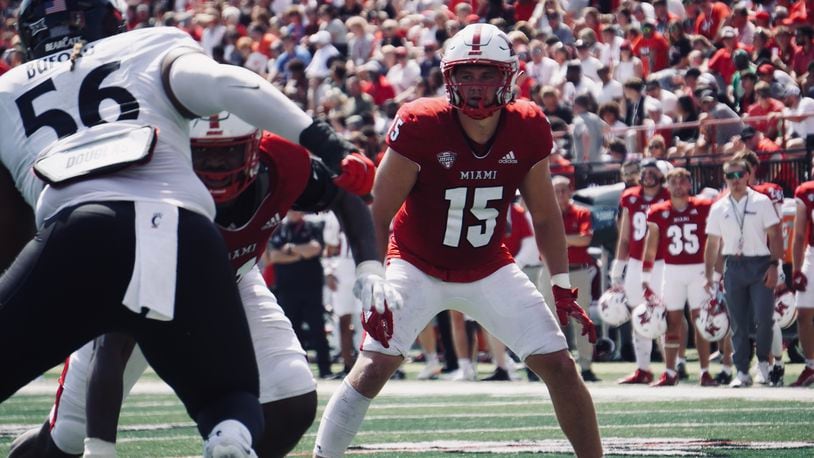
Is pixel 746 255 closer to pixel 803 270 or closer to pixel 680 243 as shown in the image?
pixel 803 270

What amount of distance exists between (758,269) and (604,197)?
8.71 ft

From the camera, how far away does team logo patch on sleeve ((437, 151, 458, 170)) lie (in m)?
5.73

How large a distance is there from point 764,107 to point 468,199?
27.1ft

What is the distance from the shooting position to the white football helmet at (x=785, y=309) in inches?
429

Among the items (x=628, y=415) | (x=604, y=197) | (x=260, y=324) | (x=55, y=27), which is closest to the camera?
(x=55, y=27)

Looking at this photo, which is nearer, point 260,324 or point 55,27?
point 55,27

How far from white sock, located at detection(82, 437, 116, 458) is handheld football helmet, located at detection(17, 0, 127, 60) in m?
1.16

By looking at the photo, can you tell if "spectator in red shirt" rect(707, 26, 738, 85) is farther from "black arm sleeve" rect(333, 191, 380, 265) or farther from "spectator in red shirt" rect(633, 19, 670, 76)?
"black arm sleeve" rect(333, 191, 380, 265)

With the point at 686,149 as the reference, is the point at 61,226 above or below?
above

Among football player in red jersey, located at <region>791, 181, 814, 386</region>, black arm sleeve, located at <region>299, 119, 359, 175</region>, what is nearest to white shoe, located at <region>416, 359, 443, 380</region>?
football player in red jersey, located at <region>791, 181, 814, 386</region>

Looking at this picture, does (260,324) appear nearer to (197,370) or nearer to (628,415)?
(197,370)

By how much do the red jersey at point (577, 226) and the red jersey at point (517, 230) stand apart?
0.33 metres

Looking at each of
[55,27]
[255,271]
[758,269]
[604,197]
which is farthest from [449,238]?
[604,197]

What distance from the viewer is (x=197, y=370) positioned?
356 centimetres
